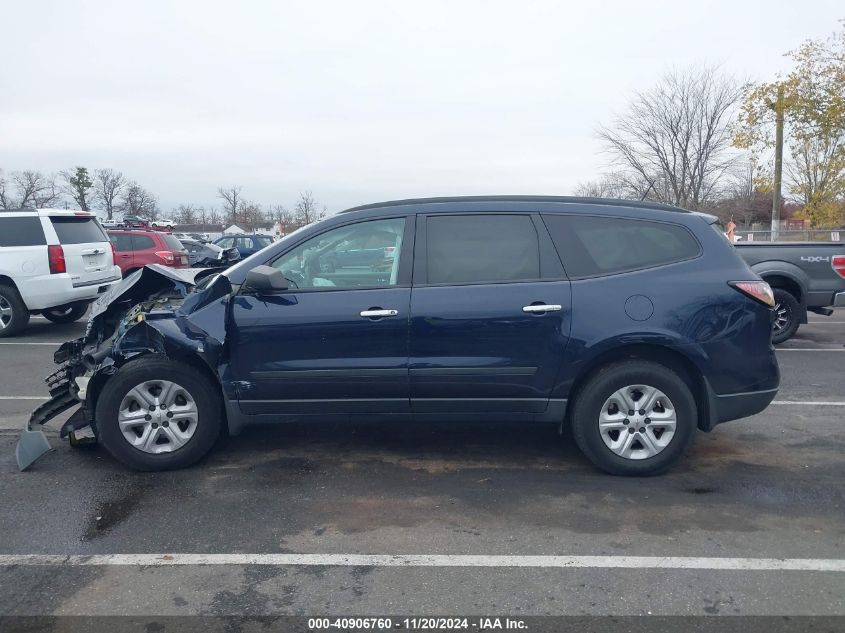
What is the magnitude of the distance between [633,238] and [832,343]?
6.54 metres

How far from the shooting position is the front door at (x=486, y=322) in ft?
14.2

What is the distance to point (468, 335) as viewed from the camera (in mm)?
4344

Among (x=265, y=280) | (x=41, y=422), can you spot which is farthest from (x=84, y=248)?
(x=265, y=280)

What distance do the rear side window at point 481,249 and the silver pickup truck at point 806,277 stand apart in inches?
241

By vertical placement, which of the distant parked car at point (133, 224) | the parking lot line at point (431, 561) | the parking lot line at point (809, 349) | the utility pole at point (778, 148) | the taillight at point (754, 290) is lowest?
the parking lot line at point (431, 561)

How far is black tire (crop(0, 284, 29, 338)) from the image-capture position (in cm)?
1020

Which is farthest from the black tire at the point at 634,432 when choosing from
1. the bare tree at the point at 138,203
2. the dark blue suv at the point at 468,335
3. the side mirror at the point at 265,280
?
the bare tree at the point at 138,203

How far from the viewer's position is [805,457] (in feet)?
15.9

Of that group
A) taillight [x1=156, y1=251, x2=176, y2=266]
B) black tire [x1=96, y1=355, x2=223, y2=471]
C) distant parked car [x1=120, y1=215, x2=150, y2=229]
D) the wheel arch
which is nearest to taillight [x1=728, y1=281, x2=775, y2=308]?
the wheel arch

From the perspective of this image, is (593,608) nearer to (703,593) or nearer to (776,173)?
(703,593)

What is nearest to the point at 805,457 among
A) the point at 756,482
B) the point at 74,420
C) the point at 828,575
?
the point at 756,482

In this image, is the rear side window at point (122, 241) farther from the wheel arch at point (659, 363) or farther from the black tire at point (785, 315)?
the wheel arch at point (659, 363)

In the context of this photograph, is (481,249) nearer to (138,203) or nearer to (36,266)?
(36,266)

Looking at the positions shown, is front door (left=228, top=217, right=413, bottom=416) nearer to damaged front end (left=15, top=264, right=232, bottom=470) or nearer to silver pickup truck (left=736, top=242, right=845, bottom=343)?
damaged front end (left=15, top=264, right=232, bottom=470)
